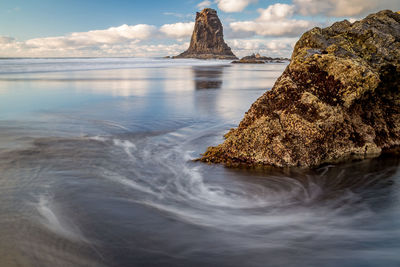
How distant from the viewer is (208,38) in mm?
169000

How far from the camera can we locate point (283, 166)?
4.83 meters

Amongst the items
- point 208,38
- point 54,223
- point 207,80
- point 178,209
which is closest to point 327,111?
point 178,209

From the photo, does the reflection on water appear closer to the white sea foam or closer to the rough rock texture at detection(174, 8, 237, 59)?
the white sea foam

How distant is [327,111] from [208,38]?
174 meters

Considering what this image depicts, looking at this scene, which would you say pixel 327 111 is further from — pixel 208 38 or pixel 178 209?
pixel 208 38

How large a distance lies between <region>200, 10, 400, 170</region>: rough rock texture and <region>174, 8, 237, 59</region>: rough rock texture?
6512 inches

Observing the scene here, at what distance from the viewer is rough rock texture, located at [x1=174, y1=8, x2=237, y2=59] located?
167 m

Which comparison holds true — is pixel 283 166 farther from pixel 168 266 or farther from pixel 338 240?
pixel 168 266

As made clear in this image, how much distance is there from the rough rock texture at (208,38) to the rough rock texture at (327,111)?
16540cm

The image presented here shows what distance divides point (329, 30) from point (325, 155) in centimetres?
357

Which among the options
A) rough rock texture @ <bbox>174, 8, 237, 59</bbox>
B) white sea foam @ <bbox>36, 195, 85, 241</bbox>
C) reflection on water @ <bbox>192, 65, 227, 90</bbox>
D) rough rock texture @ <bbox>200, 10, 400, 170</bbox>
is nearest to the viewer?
white sea foam @ <bbox>36, 195, 85, 241</bbox>

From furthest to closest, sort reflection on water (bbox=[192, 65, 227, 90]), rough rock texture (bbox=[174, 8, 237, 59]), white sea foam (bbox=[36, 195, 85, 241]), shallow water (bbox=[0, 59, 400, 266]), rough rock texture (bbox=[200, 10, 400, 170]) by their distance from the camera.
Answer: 1. rough rock texture (bbox=[174, 8, 237, 59])
2. reflection on water (bbox=[192, 65, 227, 90])
3. rough rock texture (bbox=[200, 10, 400, 170])
4. white sea foam (bbox=[36, 195, 85, 241])
5. shallow water (bbox=[0, 59, 400, 266])

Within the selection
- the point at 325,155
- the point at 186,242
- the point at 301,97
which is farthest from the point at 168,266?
the point at 301,97

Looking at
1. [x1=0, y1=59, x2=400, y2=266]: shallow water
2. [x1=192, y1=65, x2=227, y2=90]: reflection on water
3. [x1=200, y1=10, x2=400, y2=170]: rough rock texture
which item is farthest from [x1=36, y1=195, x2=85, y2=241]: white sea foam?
[x1=192, y1=65, x2=227, y2=90]: reflection on water
